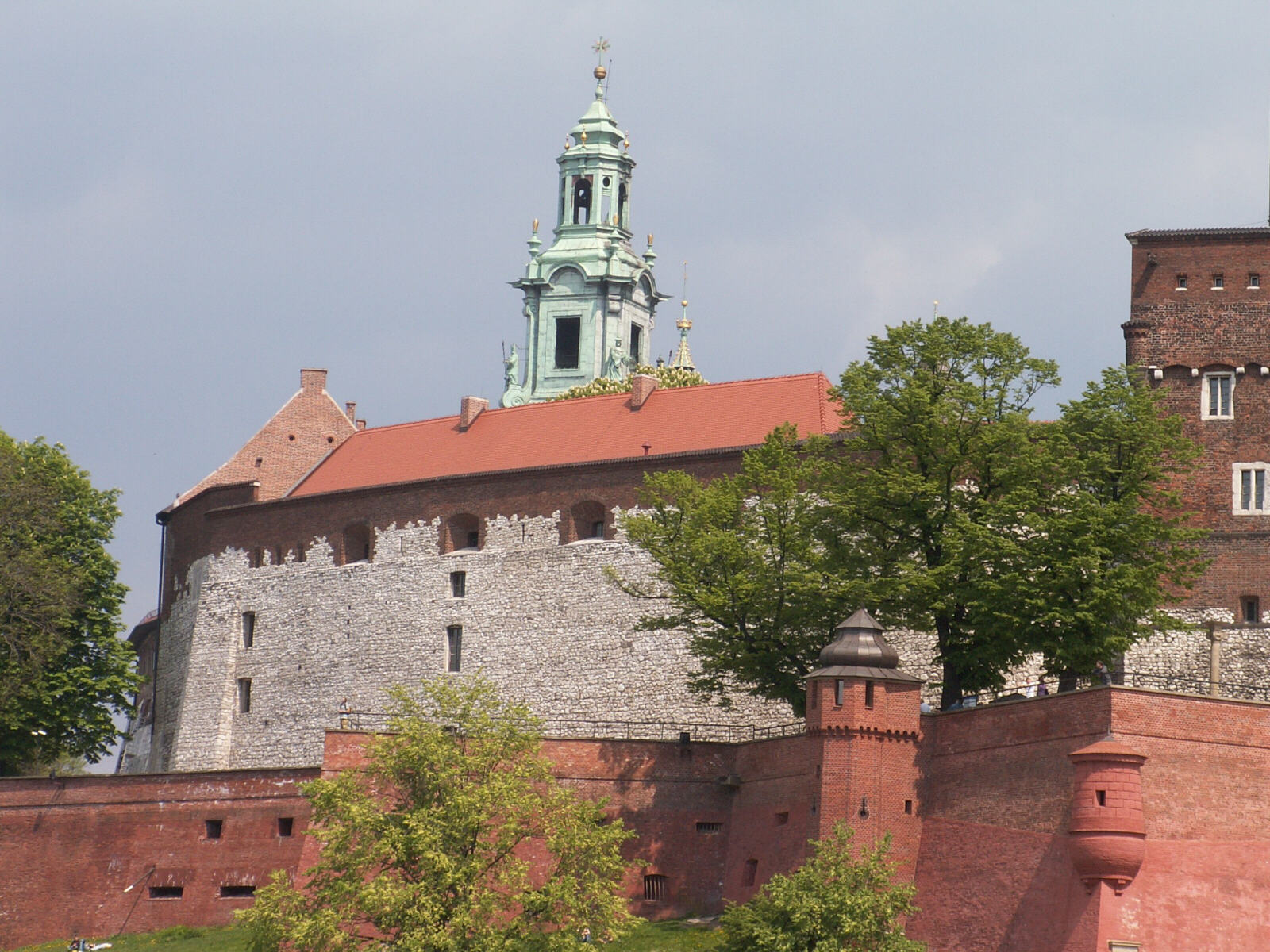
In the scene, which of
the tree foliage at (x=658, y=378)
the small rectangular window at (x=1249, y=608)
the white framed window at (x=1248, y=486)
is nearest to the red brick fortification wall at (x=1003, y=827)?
the small rectangular window at (x=1249, y=608)

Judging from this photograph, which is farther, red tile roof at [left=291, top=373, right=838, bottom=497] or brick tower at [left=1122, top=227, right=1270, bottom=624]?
red tile roof at [left=291, top=373, right=838, bottom=497]

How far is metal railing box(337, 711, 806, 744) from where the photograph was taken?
174 feet

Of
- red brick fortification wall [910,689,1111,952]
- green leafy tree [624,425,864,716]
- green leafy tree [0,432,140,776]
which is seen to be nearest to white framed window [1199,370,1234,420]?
green leafy tree [624,425,864,716]

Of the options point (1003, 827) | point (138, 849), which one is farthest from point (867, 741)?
point (138, 849)

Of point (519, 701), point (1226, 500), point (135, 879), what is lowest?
point (135, 879)

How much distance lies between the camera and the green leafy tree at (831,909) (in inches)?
1610

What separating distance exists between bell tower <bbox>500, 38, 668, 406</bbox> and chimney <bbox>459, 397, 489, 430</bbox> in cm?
2479

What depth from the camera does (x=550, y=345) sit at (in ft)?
310

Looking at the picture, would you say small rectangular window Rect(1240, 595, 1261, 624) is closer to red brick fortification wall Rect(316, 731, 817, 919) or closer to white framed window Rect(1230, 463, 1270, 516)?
white framed window Rect(1230, 463, 1270, 516)

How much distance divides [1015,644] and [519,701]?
17126 millimetres

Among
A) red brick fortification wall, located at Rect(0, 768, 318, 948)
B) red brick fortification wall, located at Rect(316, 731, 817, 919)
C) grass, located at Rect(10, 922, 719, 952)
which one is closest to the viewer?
grass, located at Rect(10, 922, 719, 952)

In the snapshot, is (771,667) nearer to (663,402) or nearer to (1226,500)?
(1226,500)

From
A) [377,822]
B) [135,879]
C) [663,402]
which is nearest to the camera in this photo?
[377,822]

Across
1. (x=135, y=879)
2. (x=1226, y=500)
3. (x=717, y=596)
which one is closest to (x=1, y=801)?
(x=135, y=879)
